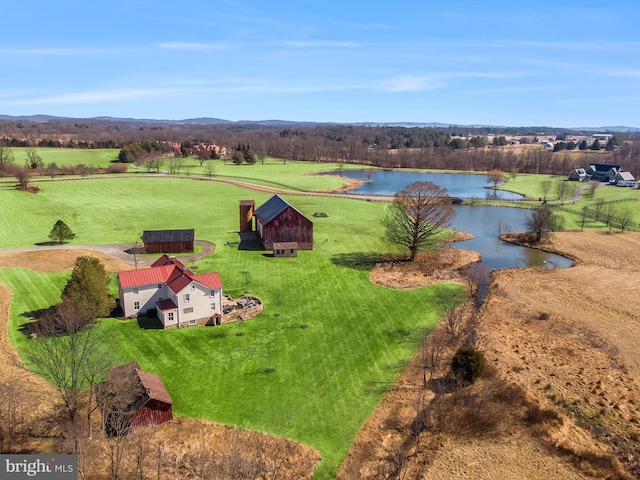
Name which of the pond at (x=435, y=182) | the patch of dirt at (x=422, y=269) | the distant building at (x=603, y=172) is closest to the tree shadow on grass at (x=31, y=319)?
the patch of dirt at (x=422, y=269)

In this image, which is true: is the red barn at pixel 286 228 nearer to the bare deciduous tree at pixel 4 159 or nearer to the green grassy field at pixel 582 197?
the green grassy field at pixel 582 197

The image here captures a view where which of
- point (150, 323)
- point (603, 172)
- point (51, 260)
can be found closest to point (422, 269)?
point (150, 323)

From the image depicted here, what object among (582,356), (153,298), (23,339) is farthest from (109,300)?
(582,356)

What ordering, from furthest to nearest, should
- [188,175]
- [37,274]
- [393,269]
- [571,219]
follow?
[188,175] → [571,219] → [393,269] → [37,274]

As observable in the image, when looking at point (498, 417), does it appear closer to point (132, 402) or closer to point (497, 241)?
point (132, 402)

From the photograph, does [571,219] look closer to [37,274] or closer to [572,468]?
[572,468]

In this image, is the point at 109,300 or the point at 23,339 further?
the point at 109,300

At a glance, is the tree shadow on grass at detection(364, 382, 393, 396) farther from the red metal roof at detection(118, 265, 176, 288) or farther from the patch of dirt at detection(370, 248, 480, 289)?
the red metal roof at detection(118, 265, 176, 288)
